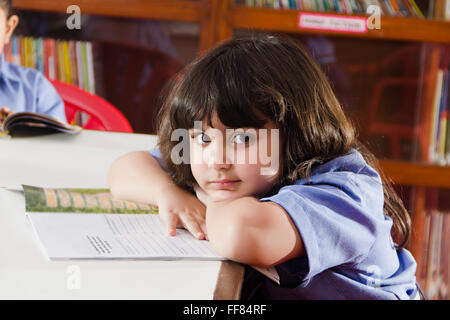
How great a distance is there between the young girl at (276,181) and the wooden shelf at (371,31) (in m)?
0.91

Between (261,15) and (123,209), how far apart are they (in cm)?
105

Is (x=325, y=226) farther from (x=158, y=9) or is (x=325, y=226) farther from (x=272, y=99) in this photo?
(x=158, y=9)

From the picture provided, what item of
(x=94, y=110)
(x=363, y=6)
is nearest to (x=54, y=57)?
(x=94, y=110)

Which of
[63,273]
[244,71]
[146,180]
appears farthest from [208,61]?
[63,273]

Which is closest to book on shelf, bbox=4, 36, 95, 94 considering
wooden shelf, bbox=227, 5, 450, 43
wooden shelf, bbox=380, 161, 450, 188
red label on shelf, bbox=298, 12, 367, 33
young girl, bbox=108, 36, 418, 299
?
wooden shelf, bbox=227, 5, 450, 43

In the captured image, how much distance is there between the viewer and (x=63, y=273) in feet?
1.45

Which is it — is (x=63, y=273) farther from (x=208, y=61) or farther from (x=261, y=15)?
(x=261, y=15)

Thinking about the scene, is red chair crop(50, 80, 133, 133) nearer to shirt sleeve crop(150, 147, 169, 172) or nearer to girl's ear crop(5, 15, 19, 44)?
girl's ear crop(5, 15, 19, 44)

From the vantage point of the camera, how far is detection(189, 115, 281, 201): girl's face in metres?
0.58

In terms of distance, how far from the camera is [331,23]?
1.59 m

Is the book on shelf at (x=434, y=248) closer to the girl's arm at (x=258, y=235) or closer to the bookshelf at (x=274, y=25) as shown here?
the bookshelf at (x=274, y=25)

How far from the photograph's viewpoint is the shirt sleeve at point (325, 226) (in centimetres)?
49

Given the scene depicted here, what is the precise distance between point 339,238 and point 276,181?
0.13m

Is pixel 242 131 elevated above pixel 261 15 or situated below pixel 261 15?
below
